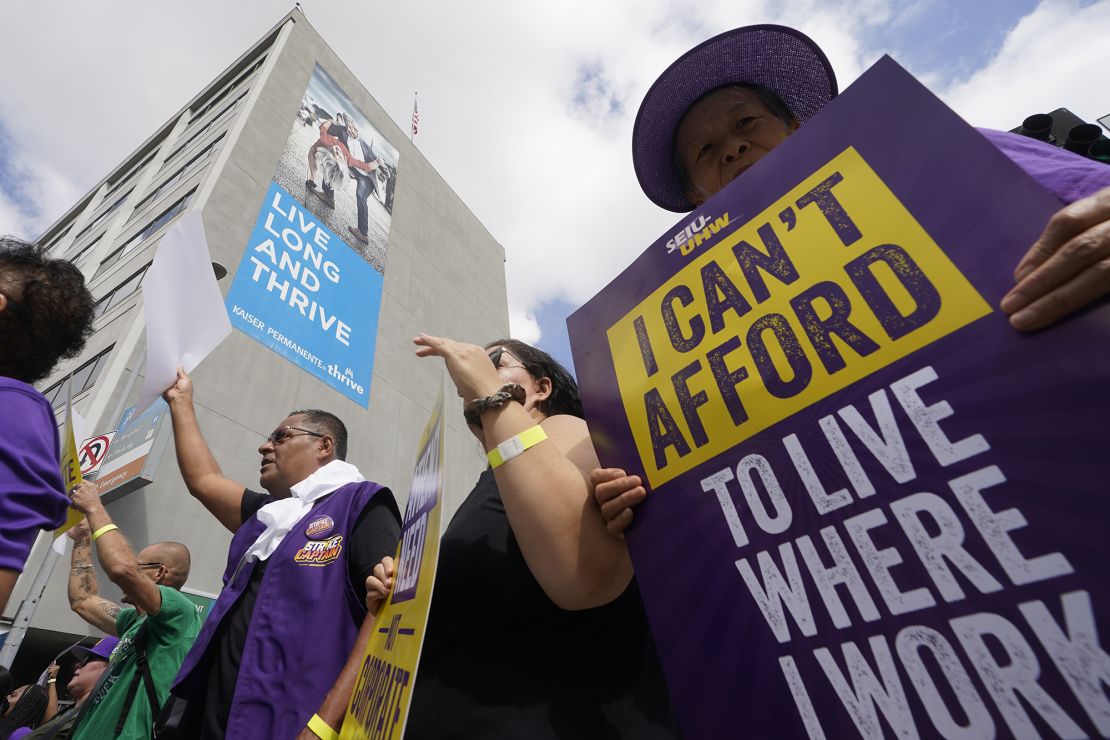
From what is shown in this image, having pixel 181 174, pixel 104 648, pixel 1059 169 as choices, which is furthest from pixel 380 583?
pixel 181 174

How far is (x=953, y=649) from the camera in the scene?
0.52 m

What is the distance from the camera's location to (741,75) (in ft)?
5.08

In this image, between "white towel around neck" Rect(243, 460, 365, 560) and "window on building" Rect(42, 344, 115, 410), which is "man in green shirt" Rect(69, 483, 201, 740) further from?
"window on building" Rect(42, 344, 115, 410)

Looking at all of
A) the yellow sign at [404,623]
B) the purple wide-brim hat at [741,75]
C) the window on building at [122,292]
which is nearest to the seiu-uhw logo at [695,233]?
the yellow sign at [404,623]

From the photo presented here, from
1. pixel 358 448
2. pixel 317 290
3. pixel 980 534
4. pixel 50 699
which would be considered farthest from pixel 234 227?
pixel 980 534

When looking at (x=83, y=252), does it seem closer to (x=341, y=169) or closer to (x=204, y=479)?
(x=341, y=169)

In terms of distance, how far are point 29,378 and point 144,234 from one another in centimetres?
1350

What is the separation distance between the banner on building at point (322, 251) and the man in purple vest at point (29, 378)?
7386 mm

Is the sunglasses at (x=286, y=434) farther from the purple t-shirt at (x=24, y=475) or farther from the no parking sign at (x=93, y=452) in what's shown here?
the no parking sign at (x=93, y=452)

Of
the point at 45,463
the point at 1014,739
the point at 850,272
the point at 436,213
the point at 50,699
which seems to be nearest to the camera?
the point at 1014,739

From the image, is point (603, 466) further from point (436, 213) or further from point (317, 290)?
point (436, 213)

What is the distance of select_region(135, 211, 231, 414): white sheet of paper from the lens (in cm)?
192

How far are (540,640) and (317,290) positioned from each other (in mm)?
10351

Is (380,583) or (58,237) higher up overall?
(58,237)
